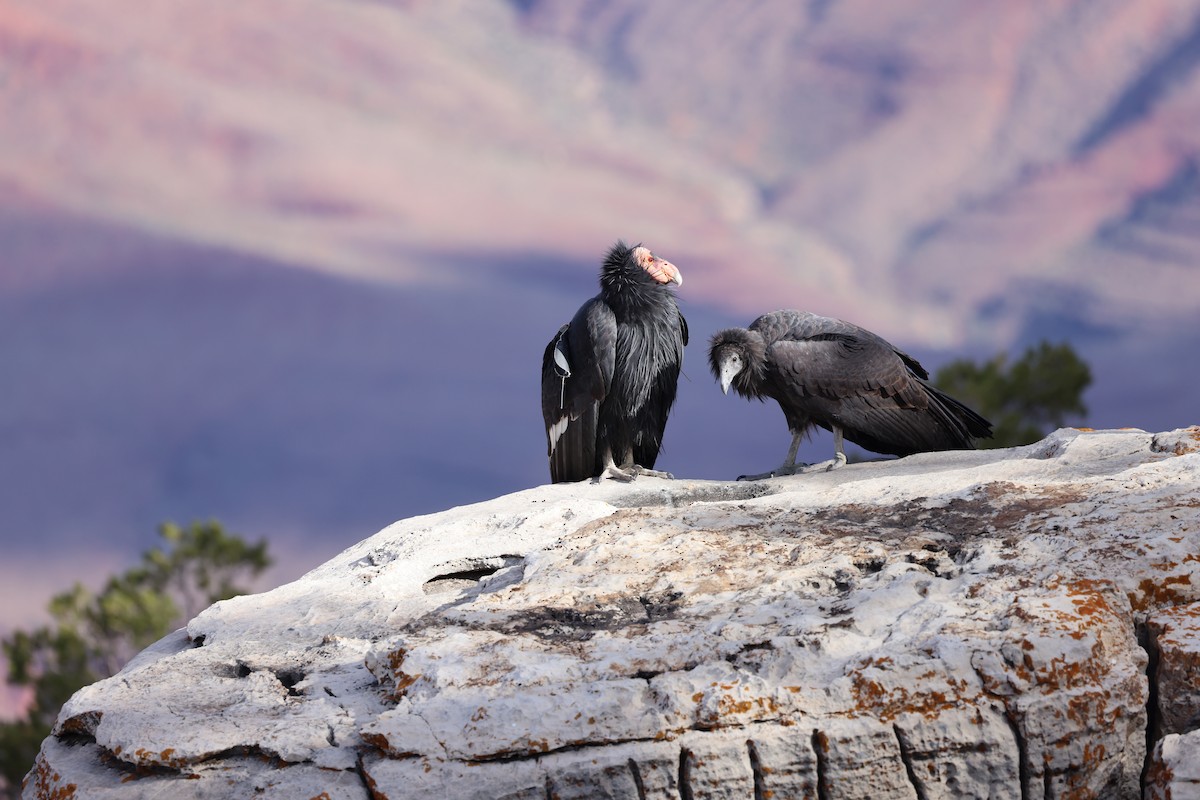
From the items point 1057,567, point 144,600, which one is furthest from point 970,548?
point 144,600

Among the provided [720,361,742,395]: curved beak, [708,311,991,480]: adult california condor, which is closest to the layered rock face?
[708,311,991,480]: adult california condor

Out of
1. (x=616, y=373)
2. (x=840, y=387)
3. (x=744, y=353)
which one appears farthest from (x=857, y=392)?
(x=616, y=373)

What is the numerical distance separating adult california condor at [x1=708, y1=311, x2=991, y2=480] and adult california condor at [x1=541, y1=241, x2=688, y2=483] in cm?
49

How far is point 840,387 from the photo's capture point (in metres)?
6.19

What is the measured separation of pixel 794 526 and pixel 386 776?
1886 mm

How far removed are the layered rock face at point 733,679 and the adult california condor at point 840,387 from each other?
2070 mm

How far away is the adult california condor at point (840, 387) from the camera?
244 inches

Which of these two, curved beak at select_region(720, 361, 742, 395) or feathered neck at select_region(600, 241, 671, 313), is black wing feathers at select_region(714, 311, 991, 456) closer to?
curved beak at select_region(720, 361, 742, 395)

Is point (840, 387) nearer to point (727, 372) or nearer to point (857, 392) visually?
point (857, 392)

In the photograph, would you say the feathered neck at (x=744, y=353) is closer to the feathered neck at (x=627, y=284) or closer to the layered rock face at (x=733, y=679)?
the feathered neck at (x=627, y=284)

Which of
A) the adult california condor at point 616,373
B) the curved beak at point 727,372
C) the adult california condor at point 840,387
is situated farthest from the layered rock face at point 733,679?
the adult california condor at point 616,373

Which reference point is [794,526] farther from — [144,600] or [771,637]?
[144,600]

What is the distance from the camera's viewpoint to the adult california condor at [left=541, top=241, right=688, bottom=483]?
21.9 feet

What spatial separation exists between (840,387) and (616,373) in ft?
4.31
